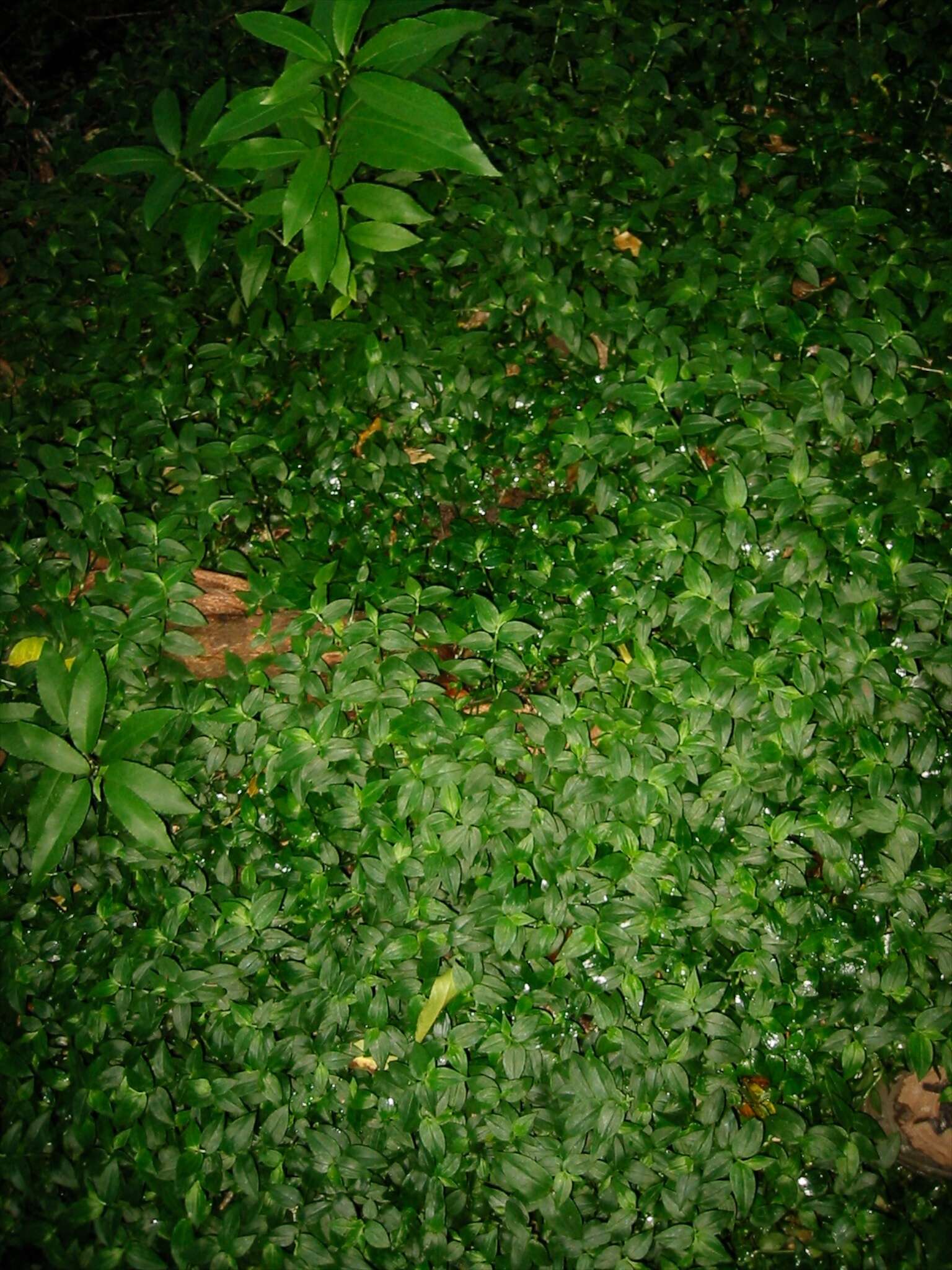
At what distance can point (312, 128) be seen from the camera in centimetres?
214

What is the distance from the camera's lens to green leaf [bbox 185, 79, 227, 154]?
2412 mm

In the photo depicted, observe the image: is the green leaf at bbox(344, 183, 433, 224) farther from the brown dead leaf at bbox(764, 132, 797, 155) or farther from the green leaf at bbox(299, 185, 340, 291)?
the brown dead leaf at bbox(764, 132, 797, 155)

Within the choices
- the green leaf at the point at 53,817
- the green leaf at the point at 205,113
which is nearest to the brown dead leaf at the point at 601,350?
the green leaf at the point at 205,113

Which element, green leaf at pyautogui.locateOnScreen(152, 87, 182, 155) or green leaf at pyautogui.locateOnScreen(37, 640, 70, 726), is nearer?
green leaf at pyautogui.locateOnScreen(37, 640, 70, 726)

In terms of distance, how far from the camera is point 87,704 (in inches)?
76.6

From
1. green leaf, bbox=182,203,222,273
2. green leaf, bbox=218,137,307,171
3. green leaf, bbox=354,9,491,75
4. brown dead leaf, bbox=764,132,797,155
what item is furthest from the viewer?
brown dead leaf, bbox=764,132,797,155

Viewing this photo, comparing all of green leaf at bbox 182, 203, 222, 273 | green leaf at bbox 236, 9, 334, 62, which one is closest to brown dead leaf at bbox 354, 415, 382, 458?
green leaf at bbox 182, 203, 222, 273

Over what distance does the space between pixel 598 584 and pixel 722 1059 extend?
3.52ft

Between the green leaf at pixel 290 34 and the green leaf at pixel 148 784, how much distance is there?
165 centimetres

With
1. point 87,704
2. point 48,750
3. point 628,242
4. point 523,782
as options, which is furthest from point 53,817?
point 628,242

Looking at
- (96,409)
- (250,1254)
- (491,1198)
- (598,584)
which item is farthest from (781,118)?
(250,1254)

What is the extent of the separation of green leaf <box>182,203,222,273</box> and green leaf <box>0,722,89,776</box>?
4.23 ft

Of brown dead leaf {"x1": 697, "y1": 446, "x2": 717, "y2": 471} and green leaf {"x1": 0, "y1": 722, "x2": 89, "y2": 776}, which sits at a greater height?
brown dead leaf {"x1": 697, "y1": 446, "x2": 717, "y2": 471}

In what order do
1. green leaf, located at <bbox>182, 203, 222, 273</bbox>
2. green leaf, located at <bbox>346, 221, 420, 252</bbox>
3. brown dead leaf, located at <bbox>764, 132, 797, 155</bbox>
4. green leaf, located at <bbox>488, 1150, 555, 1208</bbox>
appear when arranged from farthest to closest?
brown dead leaf, located at <bbox>764, 132, 797, 155</bbox>, green leaf, located at <bbox>182, 203, 222, 273</bbox>, green leaf, located at <bbox>346, 221, 420, 252</bbox>, green leaf, located at <bbox>488, 1150, 555, 1208</bbox>
